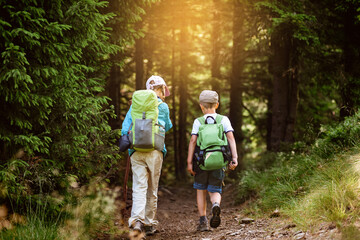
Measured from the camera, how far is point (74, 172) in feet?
20.5

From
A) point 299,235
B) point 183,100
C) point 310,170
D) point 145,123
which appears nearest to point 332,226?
point 299,235

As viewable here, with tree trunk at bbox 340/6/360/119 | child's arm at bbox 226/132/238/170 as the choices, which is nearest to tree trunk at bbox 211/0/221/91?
tree trunk at bbox 340/6/360/119

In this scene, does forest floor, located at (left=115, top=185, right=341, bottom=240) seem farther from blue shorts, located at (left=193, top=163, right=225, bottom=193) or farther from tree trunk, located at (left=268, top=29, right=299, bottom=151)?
tree trunk, located at (left=268, top=29, right=299, bottom=151)

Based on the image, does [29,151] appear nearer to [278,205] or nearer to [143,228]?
[143,228]

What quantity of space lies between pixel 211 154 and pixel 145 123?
3.77 ft

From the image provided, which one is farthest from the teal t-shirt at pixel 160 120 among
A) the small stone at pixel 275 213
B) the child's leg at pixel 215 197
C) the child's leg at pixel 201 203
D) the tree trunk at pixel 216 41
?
the tree trunk at pixel 216 41

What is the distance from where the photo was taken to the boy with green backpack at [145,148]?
17.1 ft

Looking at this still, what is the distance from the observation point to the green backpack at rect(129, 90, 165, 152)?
5199 mm

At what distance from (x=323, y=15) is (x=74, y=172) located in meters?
8.67

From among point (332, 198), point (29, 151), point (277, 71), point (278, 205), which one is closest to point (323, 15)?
point (277, 71)

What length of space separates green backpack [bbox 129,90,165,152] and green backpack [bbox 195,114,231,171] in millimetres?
685

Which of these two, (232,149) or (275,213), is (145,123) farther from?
(275,213)

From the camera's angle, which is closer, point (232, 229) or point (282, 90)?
point (232, 229)

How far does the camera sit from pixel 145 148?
5250 millimetres
